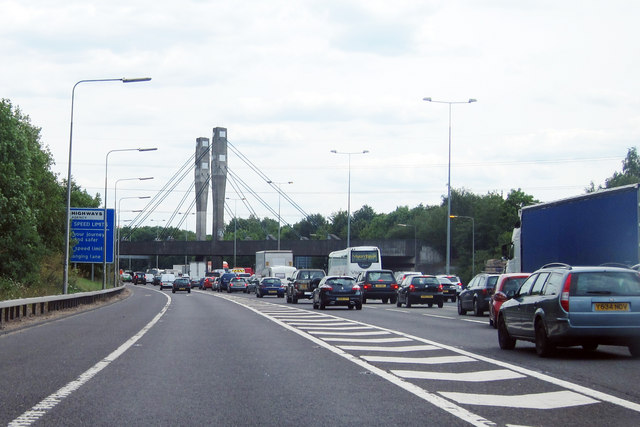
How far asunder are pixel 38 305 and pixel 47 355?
17.6 m

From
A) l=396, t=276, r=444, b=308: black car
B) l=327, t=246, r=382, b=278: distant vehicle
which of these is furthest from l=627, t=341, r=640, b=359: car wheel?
l=327, t=246, r=382, b=278: distant vehicle

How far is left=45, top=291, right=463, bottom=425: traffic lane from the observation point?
8641mm

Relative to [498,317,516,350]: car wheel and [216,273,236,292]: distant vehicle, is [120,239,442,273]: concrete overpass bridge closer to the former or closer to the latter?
[216,273,236,292]: distant vehicle

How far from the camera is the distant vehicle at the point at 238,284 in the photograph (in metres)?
81.8

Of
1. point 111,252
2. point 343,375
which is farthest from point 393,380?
point 111,252

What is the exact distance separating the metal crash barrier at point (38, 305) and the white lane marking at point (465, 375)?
1461cm

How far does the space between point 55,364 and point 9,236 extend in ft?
140

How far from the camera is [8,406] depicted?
929cm

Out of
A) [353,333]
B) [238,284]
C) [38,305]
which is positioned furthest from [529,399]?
[238,284]

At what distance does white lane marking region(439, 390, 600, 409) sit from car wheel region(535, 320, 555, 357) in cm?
468

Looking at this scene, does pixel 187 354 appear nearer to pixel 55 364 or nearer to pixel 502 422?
pixel 55 364

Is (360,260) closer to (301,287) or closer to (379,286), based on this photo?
(301,287)

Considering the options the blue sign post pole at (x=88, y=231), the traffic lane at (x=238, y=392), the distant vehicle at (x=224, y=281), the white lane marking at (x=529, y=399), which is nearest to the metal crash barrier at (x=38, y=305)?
the blue sign post pole at (x=88, y=231)

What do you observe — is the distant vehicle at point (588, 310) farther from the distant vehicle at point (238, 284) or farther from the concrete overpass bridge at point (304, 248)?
the concrete overpass bridge at point (304, 248)
